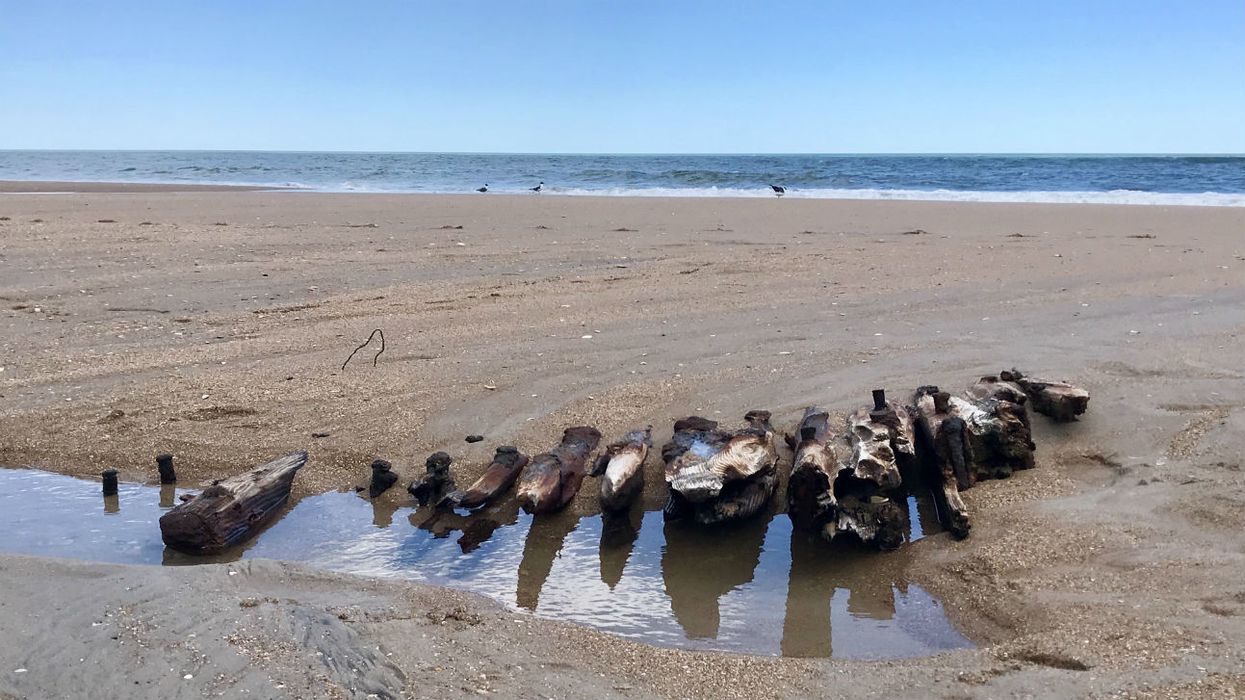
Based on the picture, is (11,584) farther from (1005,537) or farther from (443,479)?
(1005,537)

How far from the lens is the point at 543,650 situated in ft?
10.5

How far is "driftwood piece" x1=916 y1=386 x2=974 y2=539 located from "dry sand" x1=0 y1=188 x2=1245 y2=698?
13 cm

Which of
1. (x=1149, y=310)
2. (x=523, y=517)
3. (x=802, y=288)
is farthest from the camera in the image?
(x=802, y=288)

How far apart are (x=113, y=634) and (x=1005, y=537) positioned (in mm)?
3403

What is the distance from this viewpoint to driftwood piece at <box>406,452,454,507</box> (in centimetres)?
466

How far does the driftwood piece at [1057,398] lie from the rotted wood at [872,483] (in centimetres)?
104

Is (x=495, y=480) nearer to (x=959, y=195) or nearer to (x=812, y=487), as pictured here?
(x=812, y=487)

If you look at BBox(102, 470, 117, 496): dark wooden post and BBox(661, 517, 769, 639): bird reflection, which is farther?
BBox(102, 470, 117, 496): dark wooden post

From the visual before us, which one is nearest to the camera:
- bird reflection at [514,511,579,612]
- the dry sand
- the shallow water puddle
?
the dry sand

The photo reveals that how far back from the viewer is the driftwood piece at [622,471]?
4.42m

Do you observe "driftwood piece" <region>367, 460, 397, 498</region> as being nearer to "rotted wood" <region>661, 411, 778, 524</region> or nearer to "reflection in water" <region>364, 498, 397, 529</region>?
"reflection in water" <region>364, 498, 397, 529</region>

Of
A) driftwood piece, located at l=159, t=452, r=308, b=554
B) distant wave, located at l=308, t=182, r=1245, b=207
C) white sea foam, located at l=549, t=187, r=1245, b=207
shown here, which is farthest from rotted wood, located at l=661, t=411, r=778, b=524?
white sea foam, located at l=549, t=187, r=1245, b=207

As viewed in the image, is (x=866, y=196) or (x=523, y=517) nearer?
(x=523, y=517)

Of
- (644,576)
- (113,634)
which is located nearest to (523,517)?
(644,576)
